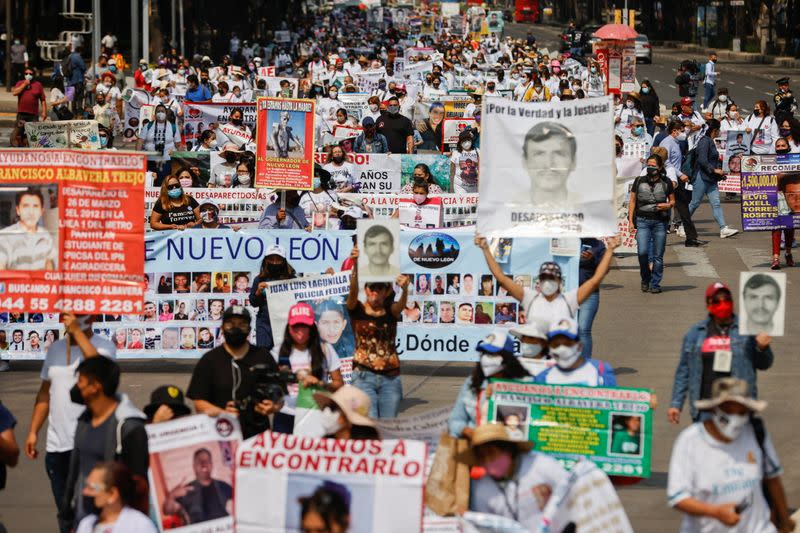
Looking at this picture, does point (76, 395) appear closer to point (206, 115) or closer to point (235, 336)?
point (235, 336)

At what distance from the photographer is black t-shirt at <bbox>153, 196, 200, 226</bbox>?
15922 millimetres

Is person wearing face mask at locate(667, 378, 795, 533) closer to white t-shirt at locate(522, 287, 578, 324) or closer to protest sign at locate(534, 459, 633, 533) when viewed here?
protest sign at locate(534, 459, 633, 533)

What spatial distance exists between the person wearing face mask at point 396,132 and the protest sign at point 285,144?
23.5ft

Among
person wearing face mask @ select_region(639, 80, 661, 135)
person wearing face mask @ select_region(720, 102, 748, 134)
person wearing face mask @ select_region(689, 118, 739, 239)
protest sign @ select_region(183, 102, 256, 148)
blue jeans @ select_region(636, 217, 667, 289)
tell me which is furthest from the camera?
person wearing face mask @ select_region(639, 80, 661, 135)

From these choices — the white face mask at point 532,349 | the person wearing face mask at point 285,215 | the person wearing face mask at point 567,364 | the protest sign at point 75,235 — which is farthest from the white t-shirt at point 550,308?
the person wearing face mask at point 285,215

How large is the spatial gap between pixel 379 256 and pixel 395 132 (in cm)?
1445

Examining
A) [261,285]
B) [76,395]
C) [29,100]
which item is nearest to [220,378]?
[76,395]

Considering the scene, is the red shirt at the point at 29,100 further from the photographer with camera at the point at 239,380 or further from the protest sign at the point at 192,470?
the protest sign at the point at 192,470

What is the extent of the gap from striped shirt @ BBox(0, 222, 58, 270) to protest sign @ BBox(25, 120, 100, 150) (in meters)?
11.2

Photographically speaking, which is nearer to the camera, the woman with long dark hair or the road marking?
the woman with long dark hair

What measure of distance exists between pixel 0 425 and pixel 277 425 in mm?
2187

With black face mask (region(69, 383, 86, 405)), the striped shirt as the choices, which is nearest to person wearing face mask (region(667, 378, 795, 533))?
black face mask (region(69, 383, 86, 405))

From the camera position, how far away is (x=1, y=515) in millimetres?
10289

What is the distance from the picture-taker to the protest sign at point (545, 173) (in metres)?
10.5
